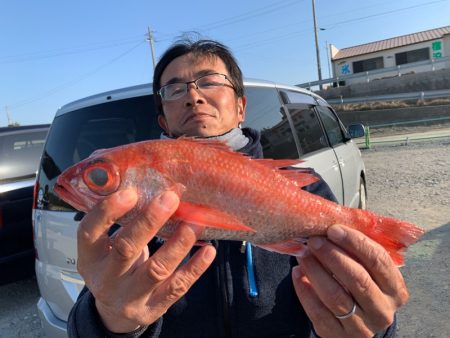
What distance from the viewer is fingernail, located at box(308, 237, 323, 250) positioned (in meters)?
1.38

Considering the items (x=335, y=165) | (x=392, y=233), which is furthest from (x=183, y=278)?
(x=335, y=165)

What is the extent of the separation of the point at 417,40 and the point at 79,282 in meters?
44.5

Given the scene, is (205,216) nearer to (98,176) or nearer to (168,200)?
(168,200)

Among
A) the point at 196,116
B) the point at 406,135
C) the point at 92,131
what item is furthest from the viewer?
the point at 406,135

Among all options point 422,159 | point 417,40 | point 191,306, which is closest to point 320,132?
point 191,306

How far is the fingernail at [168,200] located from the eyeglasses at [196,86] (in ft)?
3.16

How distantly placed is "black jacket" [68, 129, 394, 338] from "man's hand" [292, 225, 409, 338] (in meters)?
0.47

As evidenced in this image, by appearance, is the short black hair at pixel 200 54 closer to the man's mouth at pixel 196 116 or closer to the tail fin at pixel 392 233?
the man's mouth at pixel 196 116

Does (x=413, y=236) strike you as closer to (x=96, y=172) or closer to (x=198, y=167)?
(x=198, y=167)

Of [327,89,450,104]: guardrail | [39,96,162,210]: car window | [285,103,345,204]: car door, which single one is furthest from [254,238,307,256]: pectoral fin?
[327,89,450,104]: guardrail

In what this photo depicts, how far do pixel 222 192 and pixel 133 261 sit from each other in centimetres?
39

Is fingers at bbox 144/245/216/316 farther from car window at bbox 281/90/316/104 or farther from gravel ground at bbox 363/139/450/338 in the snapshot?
car window at bbox 281/90/316/104

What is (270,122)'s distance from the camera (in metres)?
3.67

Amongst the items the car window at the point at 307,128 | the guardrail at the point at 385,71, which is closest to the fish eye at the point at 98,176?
the car window at the point at 307,128
